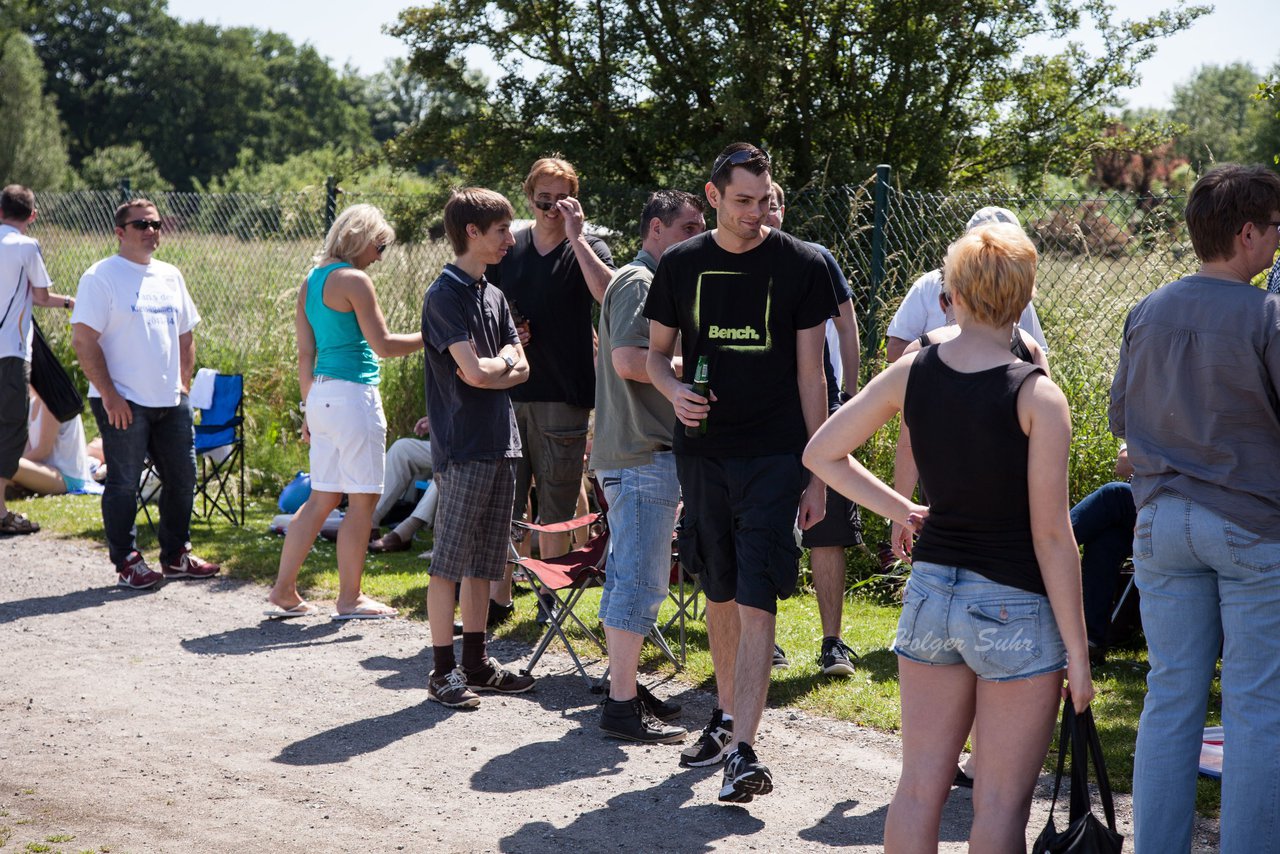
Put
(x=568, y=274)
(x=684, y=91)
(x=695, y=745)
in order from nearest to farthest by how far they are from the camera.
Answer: (x=695, y=745) → (x=568, y=274) → (x=684, y=91)

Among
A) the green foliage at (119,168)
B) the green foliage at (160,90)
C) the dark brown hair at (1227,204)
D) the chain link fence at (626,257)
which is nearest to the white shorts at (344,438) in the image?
the chain link fence at (626,257)

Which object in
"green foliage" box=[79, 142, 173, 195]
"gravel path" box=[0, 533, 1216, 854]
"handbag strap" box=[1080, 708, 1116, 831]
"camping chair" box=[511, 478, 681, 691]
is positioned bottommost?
"gravel path" box=[0, 533, 1216, 854]

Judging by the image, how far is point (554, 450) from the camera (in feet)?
21.1

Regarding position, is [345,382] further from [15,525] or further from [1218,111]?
[1218,111]

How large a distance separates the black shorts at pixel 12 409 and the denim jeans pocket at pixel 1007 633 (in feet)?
25.0

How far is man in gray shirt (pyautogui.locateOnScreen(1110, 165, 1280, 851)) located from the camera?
10.5ft

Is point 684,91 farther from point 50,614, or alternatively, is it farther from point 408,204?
point 50,614

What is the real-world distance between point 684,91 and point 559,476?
15.5ft

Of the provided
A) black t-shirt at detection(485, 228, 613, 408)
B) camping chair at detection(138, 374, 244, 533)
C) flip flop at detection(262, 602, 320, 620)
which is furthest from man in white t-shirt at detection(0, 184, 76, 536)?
black t-shirt at detection(485, 228, 613, 408)

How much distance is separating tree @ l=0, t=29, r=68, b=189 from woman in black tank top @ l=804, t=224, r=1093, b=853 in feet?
191

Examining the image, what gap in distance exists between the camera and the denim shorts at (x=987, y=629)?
2830 mm

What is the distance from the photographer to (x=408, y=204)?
1117 cm

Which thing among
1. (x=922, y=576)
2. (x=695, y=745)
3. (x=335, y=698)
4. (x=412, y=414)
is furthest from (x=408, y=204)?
(x=922, y=576)

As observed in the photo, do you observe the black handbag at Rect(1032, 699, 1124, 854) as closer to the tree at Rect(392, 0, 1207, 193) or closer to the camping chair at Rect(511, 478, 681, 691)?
the camping chair at Rect(511, 478, 681, 691)
